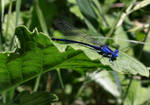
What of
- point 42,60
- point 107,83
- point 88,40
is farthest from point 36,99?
point 107,83

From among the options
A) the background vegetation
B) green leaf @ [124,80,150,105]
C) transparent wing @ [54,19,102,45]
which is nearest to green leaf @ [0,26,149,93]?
the background vegetation

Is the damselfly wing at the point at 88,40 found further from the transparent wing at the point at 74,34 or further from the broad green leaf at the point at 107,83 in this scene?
the broad green leaf at the point at 107,83

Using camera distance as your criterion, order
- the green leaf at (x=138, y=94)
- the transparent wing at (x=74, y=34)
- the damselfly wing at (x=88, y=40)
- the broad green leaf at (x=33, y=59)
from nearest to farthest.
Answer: the broad green leaf at (x=33, y=59) < the damselfly wing at (x=88, y=40) < the transparent wing at (x=74, y=34) < the green leaf at (x=138, y=94)

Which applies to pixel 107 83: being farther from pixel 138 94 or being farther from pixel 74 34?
pixel 74 34

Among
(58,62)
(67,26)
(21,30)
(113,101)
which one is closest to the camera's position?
(21,30)

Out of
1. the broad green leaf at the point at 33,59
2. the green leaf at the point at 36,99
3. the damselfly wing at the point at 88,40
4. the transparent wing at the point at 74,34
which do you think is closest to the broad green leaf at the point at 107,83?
the damselfly wing at the point at 88,40

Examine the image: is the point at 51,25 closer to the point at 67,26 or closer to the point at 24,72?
the point at 67,26

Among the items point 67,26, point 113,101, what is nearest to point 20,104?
point 67,26

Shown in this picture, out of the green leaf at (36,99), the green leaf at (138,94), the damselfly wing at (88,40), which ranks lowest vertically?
the green leaf at (138,94)
